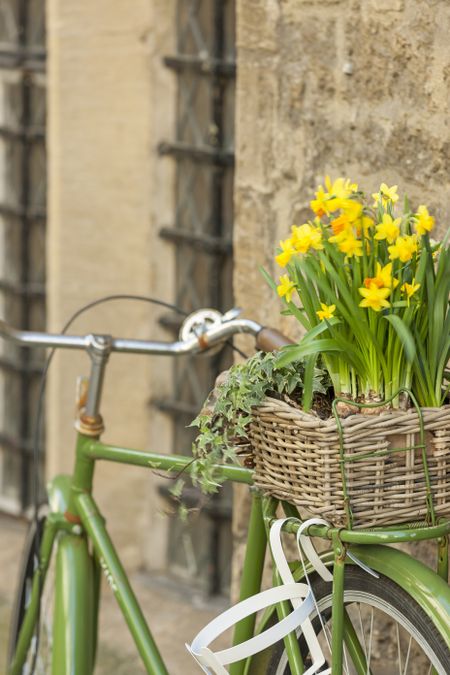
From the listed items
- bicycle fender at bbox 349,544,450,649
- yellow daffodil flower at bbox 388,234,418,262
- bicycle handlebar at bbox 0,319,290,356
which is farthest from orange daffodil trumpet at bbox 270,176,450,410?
bicycle handlebar at bbox 0,319,290,356

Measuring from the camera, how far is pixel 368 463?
81.9 inches

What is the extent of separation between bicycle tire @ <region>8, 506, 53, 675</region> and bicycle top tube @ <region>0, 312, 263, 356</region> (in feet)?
1.67

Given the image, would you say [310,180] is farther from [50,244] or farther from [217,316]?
[50,244]

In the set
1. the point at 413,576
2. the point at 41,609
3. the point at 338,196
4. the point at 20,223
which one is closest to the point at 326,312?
the point at 338,196

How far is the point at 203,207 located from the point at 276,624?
7.33 ft

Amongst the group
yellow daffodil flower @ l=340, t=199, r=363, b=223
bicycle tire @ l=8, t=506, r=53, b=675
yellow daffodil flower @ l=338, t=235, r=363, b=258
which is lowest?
bicycle tire @ l=8, t=506, r=53, b=675

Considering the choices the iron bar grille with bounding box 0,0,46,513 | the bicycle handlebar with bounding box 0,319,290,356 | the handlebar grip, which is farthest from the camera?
the iron bar grille with bounding box 0,0,46,513

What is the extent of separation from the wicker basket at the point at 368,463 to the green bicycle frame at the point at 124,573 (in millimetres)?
37

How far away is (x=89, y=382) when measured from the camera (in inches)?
112

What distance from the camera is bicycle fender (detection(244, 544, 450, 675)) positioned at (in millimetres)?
2076

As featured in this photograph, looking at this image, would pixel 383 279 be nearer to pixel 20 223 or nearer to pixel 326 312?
pixel 326 312

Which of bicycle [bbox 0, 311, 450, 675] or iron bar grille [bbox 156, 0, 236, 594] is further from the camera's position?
iron bar grille [bbox 156, 0, 236, 594]

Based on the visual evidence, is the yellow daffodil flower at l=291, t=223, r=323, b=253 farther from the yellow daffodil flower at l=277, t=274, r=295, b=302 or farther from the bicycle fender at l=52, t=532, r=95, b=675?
the bicycle fender at l=52, t=532, r=95, b=675

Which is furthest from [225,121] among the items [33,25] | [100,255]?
[33,25]
